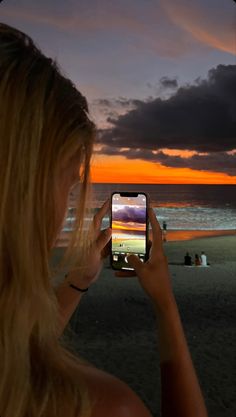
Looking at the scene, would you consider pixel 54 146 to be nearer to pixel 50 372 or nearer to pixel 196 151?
pixel 50 372

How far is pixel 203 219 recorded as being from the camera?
38562 mm

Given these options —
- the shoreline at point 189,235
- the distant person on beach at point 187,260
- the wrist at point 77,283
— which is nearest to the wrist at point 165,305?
the wrist at point 77,283

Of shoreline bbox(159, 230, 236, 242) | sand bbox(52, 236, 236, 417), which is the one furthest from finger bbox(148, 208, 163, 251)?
shoreline bbox(159, 230, 236, 242)

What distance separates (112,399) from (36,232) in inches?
12.1

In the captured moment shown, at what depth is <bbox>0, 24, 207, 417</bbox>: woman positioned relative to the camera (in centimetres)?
75

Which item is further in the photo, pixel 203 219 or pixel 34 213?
pixel 203 219

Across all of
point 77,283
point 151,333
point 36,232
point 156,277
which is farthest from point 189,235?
point 36,232

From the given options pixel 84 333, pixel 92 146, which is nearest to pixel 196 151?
pixel 84 333

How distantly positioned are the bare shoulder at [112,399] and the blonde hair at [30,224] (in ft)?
0.07

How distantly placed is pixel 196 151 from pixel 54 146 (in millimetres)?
70286

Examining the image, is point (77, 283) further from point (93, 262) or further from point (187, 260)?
point (187, 260)

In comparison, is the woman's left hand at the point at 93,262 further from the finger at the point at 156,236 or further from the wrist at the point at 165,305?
the wrist at the point at 165,305

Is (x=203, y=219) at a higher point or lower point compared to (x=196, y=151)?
lower

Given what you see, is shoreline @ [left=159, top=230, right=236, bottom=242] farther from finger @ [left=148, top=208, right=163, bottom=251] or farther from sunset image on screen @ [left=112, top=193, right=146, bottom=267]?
finger @ [left=148, top=208, right=163, bottom=251]
